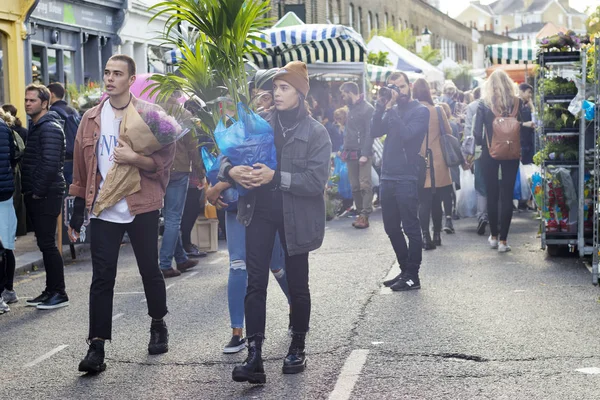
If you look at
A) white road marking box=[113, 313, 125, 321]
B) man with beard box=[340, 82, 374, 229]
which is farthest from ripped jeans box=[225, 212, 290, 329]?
man with beard box=[340, 82, 374, 229]

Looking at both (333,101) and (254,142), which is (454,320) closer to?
(254,142)

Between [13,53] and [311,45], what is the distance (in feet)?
17.1

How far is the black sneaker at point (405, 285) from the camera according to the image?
31.1 ft

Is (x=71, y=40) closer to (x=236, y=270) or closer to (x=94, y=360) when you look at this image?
(x=236, y=270)

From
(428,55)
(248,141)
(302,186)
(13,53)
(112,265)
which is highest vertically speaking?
(428,55)

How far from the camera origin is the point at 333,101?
911 inches

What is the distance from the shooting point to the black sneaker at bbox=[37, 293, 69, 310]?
922cm

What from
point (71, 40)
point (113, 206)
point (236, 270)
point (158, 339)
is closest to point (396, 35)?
point (71, 40)

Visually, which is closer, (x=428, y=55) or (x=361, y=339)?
(x=361, y=339)

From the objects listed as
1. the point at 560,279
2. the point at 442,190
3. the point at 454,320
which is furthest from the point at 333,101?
the point at 454,320

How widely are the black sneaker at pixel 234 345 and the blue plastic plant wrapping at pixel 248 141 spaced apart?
1368 mm

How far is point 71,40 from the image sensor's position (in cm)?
2245

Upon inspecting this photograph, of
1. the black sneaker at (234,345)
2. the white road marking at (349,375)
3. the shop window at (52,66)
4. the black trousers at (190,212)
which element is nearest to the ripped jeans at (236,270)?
the black sneaker at (234,345)

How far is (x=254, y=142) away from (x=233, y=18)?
2.82ft
